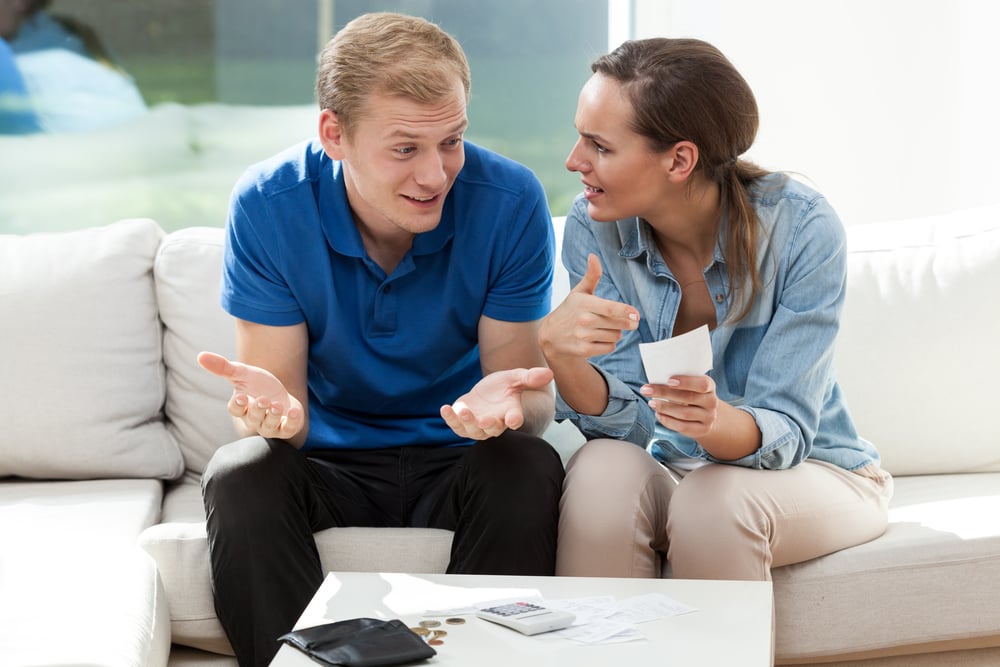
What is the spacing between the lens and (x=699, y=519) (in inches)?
63.7

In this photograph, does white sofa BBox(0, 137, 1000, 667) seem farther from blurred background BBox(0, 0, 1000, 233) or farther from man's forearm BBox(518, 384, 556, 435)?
blurred background BBox(0, 0, 1000, 233)

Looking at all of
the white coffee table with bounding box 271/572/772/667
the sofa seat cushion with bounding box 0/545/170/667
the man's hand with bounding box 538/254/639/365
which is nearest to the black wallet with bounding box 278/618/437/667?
the white coffee table with bounding box 271/572/772/667

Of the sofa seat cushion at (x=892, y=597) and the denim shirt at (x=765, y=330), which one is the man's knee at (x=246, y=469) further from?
the sofa seat cushion at (x=892, y=597)

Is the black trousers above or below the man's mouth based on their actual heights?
below

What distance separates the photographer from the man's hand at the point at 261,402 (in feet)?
5.42

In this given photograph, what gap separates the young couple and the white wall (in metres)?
1.24

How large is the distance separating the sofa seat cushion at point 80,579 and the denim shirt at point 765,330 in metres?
0.73

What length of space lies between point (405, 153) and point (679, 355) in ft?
1.85

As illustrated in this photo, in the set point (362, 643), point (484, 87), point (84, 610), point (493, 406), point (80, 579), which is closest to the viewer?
point (362, 643)

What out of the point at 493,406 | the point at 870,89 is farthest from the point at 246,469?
the point at 870,89

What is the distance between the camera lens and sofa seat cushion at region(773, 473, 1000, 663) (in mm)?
1688

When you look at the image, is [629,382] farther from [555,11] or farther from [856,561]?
[555,11]

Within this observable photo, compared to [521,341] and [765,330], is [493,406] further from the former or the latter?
[765,330]

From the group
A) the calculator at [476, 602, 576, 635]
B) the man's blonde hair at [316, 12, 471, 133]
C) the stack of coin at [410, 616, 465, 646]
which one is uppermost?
the man's blonde hair at [316, 12, 471, 133]
